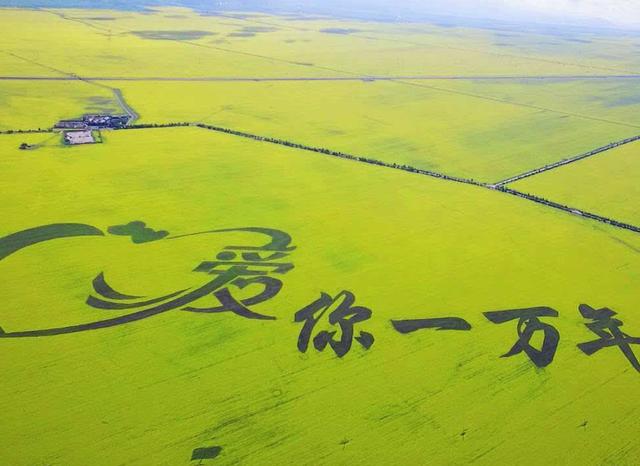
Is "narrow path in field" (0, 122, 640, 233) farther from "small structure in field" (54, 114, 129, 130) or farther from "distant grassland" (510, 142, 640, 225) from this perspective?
"small structure in field" (54, 114, 129, 130)

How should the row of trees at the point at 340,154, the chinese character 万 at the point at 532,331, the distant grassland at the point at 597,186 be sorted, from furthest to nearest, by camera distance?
the row of trees at the point at 340,154 → the distant grassland at the point at 597,186 → the chinese character 万 at the point at 532,331

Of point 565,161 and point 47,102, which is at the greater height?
point 47,102

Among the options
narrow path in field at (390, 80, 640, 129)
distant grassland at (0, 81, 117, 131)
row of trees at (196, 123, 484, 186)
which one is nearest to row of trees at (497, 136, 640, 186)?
row of trees at (196, 123, 484, 186)

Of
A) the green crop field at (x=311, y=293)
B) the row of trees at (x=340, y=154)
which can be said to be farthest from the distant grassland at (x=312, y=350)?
the row of trees at (x=340, y=154)

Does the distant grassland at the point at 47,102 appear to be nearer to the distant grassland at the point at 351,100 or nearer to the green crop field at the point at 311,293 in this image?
the distant grassland at the point at 351,100

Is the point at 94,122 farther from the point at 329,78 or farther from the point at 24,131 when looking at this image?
the point at 329,78

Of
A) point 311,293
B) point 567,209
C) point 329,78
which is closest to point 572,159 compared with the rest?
point 567,209

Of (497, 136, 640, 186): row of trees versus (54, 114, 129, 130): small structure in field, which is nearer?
(497, 136, 640, 186): row of trees
